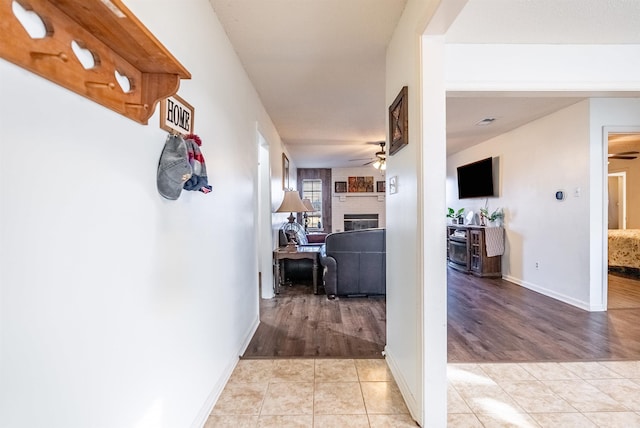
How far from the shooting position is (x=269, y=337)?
9.32 feet

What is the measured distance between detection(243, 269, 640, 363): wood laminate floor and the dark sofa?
0.22m

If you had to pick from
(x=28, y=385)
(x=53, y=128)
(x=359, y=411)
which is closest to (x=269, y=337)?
(x=359, y=411)

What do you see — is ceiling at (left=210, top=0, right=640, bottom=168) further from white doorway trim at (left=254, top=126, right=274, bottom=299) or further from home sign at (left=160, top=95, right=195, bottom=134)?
home sign at (left=160, top=95, right=195, bottom=134)

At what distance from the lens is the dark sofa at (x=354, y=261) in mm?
4055

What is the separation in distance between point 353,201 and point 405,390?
24.4 feet

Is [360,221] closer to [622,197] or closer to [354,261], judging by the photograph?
[354,261]

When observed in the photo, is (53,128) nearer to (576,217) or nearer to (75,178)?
(75,178)

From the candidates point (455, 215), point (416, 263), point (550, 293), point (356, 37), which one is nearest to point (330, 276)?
point (416, 263)

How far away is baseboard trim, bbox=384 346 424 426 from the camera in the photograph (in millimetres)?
1694

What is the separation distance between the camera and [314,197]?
9.25 m

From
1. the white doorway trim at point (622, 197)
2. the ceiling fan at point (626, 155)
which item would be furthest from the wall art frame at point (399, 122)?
the white doorway trim at point (622, 197)

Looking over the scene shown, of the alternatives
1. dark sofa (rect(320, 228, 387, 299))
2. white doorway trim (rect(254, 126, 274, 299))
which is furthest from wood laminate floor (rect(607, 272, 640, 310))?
white doorway trim (rect(254, 126, 274, 299))

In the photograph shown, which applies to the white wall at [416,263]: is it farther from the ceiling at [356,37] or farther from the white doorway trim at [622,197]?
the white doorway trim at [622,197]

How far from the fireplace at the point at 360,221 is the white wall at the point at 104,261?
290 inches
